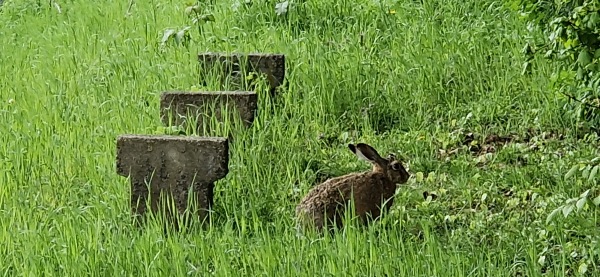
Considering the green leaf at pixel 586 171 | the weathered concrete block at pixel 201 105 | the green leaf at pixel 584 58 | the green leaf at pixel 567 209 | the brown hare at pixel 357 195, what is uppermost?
the green leaf at pixel 584 58

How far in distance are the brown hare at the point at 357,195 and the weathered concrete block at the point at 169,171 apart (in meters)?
0.45

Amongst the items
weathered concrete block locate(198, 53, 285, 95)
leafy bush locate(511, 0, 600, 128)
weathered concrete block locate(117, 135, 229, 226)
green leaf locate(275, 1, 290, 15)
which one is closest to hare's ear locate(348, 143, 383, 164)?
weathered concrete block locate(117, 135, 229, 226)

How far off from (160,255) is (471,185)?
1.84 meters

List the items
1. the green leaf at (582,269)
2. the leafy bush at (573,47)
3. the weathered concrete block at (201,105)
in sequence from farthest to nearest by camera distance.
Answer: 1. the weathered concrete block at (201,105)
2. the leafy bush at (573,47)
3. the green leaf at (582,269)

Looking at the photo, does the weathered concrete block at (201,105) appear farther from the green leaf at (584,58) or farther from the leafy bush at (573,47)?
the green leaf at (584,58)

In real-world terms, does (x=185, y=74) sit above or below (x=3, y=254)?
above

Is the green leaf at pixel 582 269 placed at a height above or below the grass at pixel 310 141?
below

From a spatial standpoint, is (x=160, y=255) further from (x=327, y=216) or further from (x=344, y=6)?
(x=344, y=6)

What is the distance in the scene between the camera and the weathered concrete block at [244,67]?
6.17 meters

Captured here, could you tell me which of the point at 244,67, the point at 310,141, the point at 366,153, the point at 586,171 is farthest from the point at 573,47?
the point at 244,67

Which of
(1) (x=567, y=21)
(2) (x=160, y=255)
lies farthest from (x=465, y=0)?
(2) (x=160, y=255)

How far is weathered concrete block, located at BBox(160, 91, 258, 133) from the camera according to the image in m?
5.52

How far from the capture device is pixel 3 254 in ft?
14.1

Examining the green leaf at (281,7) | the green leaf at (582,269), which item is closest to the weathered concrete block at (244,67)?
the green leaf at (281,7)
